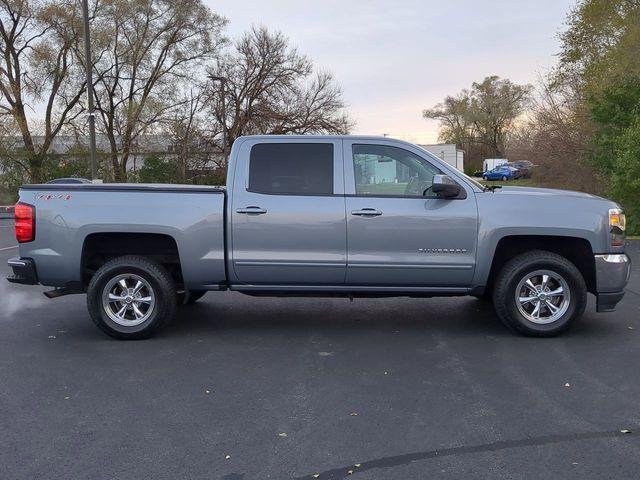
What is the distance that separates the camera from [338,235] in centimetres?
613

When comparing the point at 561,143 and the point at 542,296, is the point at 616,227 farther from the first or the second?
the point at 561,143

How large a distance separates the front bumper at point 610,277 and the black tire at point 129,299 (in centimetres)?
418

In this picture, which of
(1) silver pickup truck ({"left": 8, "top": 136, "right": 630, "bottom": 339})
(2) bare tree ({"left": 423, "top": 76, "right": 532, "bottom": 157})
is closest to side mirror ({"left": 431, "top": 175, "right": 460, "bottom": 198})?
(1) silver pickup truck ({"left": 8, "top": 136, "right": 630, "bottom": 339})

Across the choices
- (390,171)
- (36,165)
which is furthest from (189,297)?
(36,165)

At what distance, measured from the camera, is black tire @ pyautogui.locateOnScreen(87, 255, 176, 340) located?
6234 mm

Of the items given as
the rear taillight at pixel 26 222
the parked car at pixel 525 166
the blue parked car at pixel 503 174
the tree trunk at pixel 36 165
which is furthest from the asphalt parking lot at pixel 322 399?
the blue parked car at pixel 503 174

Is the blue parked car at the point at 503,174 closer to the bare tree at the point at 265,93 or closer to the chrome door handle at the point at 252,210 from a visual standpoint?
the bare tree at the point at 265,93

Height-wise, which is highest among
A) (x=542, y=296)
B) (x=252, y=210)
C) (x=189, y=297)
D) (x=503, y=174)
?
(x=503, y=174)

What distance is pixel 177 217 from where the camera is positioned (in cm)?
613

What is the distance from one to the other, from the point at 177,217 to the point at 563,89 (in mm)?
22944

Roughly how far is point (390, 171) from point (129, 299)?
2910 mm

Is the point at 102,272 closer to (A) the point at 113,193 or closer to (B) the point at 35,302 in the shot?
(A) the point at 113,193

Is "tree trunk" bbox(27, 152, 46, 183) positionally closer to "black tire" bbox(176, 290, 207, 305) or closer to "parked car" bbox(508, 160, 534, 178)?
"parked car" bbox(508, 160, 534, 178)

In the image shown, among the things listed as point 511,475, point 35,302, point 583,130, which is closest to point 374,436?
point 511,475
